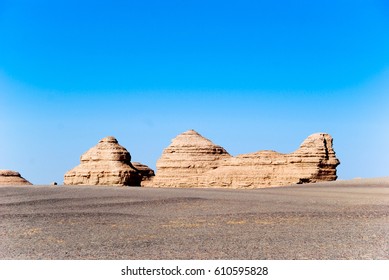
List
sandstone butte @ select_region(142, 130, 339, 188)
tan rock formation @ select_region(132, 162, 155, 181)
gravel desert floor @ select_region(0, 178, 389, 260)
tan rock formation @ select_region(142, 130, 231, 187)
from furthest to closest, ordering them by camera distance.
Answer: tan rock formation @ select_region(132, 162, 155, 181) < tan rock formation @ select_region(142, 130, 231, 187) < sandstone butte @ select_region(142, 130, 339, 188) < gravel desert floor @ select_region(0, 178, 389, 260)

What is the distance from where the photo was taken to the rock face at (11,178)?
63091mm

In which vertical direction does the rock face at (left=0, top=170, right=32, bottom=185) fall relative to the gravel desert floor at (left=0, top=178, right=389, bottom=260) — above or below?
above

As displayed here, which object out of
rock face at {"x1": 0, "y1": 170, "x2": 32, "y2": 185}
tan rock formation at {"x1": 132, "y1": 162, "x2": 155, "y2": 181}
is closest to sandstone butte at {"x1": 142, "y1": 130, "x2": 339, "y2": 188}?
tan rock formation at {"x1": 132, "y1": 162, "x2": 155, "y2": 181}

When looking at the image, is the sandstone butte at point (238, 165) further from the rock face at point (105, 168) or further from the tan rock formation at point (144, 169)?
the tan rock formation at point (144, 169)

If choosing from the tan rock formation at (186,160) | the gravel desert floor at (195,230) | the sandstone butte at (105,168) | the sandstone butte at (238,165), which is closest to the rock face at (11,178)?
the sandstone butte at (105,168)

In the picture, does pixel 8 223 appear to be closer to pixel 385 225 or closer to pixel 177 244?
pixel 177 244

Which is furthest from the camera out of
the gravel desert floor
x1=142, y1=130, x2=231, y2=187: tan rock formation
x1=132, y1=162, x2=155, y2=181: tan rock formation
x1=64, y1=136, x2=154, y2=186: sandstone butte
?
x1=132, y1=162, x2=155, y2=181: tan rock formation

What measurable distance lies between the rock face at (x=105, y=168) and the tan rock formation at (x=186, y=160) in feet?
13.7

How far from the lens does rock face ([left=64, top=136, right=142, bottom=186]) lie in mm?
57375

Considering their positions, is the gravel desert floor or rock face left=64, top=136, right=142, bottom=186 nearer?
the gravel desert floor

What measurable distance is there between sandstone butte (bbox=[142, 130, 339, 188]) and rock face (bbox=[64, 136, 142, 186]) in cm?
536

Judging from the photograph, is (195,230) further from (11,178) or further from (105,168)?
(11,178)

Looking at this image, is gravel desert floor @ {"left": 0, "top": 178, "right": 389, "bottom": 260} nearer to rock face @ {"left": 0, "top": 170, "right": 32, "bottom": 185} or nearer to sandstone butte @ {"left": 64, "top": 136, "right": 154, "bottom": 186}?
sandstone butte @ {"left": 64, "top": 136, "right": 154, "bottom": 186}
